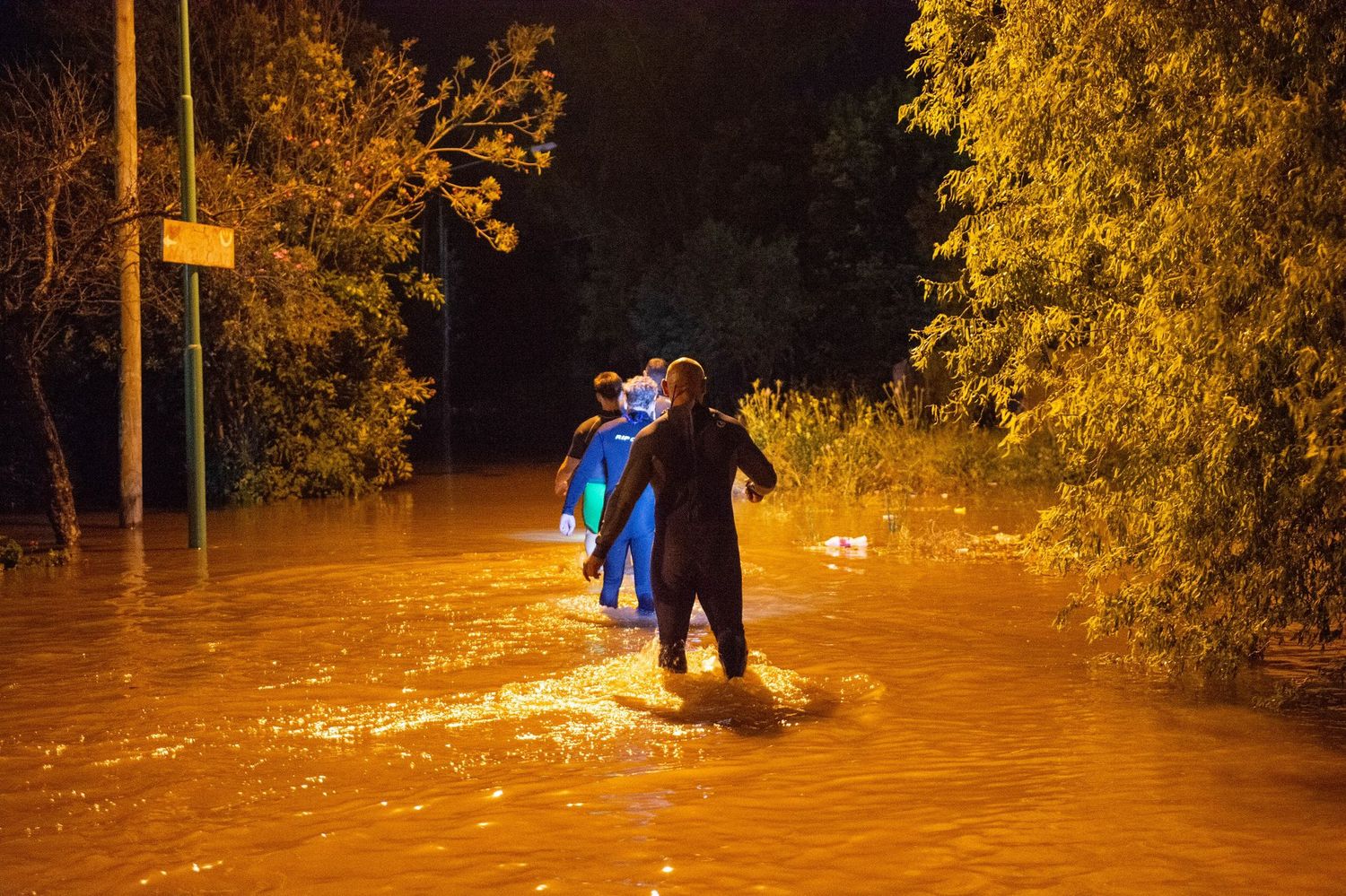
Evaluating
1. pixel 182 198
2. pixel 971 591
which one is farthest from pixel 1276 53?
pixel 182 198

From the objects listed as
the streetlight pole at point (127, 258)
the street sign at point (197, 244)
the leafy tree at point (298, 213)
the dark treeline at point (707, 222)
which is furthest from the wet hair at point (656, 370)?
the dark treeline at point (707, 222)

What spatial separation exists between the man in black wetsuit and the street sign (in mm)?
8888

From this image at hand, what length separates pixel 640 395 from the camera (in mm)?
11445

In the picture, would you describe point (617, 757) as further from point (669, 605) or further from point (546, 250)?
point (546, 250)

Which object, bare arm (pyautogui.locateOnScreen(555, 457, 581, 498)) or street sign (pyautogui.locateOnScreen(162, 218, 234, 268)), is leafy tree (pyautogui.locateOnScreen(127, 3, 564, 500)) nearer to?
street sign (pyautogui.locateOnScreen(162, 218, 234, 268))

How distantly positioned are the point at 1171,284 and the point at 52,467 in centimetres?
1282

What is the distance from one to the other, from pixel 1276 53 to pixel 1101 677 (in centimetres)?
377

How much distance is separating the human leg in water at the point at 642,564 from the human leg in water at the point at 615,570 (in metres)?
0.08

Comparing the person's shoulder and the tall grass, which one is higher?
the person's shoulder

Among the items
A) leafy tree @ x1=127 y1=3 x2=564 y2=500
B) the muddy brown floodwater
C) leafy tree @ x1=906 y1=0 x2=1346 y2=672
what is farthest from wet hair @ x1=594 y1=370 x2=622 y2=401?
leafy tree @ x1=127 y1=3 x2=564 y2=500

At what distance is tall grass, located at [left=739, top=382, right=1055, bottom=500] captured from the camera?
2078 cm

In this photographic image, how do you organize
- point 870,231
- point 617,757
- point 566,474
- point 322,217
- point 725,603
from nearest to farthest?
point 617,757, point 725,603, point 566,474, point 322,217, point 870,231

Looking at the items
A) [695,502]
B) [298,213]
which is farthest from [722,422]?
[298,213]

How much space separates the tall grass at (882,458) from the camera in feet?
68.2
